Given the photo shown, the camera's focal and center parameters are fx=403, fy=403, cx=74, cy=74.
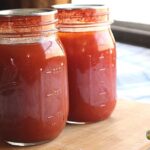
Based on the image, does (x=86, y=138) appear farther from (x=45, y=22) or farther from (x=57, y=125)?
(x=45, y=22)

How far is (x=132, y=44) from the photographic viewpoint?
1214mm

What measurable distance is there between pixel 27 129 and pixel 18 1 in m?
0.37

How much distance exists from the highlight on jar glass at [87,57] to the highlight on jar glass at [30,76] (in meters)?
0.05

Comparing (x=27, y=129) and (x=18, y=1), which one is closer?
(x=27, y=129)

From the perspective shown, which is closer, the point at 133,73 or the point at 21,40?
the point at 21,40

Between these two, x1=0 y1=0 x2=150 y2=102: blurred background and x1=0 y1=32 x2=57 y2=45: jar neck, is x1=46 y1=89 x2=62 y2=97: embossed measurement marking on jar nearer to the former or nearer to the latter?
x1=0 y1=32 x2=57 y2=45: jar neck

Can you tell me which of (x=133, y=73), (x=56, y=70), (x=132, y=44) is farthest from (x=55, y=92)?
(x=132, y=44)

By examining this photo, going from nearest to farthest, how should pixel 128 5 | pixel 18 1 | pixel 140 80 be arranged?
pixel 18 1
pixel 140 80
pixel 128 5

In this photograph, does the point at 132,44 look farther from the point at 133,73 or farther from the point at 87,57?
the point at 87,57

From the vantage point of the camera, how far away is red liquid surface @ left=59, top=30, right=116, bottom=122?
620mm

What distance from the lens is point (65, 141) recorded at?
0.59 m

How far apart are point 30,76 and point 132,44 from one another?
0.72 meters

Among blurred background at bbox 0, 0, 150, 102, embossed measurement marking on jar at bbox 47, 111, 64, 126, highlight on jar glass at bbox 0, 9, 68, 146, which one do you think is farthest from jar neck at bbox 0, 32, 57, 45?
blurred background at bbox 0, 0, 150, 102

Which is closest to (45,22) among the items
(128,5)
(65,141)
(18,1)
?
(65,141)
